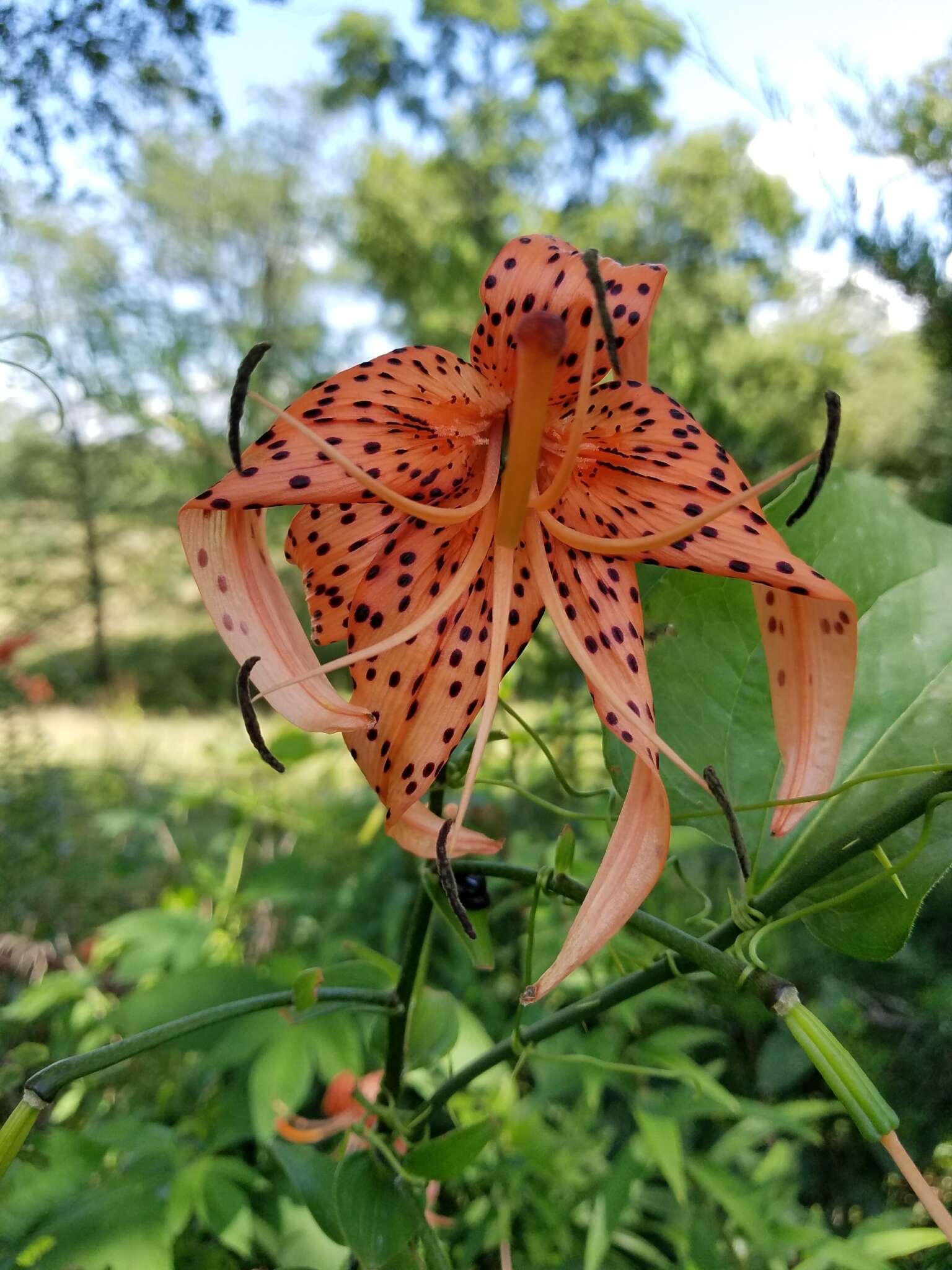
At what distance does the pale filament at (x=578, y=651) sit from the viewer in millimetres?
337

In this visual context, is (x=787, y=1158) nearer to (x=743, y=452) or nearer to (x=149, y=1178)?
(x=149, y=1178)

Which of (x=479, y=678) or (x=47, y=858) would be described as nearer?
(x=479, y=678)

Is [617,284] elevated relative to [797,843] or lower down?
elevated

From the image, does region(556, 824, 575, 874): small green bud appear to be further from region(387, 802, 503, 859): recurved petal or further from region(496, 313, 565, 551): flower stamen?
region(496, 313, 565, 551): flower stamen

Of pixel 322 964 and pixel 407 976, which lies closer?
pixel 407 976

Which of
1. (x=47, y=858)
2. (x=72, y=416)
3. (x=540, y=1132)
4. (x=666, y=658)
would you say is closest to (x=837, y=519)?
(x=666, y=658)

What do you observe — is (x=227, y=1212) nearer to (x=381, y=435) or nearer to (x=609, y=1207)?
(x=609, y=1207)

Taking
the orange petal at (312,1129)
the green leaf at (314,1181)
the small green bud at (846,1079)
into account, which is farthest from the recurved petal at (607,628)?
the orange petal at (312,1129)

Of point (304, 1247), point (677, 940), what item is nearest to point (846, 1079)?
point (677, 940)

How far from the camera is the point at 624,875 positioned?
303mm

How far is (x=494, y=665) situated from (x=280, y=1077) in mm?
537

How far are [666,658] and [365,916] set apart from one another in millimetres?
1045

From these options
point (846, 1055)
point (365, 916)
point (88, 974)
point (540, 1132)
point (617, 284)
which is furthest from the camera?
point (365, 916)

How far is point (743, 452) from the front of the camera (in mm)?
1484
